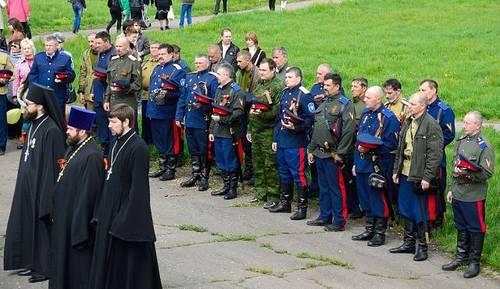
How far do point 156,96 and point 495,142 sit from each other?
5579mm

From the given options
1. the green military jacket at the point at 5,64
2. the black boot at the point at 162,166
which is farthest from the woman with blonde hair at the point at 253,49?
the green military jacket at the point at 5,64

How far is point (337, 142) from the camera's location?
13789 millimetres

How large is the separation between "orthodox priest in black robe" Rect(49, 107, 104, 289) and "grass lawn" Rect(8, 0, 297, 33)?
74.7 ft

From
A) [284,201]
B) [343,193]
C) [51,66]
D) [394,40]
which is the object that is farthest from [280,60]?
[394,40]

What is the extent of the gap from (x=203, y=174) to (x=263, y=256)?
3891 millimetres

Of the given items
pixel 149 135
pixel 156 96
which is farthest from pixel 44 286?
pixel 149 135

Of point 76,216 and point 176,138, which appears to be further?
point 176,138

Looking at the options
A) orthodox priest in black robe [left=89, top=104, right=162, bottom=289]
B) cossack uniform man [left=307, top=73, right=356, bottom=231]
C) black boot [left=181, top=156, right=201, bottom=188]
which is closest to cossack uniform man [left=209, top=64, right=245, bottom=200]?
black boot [left=181, top=156, right=201, bottom=188]

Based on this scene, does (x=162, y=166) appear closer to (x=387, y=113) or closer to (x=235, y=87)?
(x=235, y=87)

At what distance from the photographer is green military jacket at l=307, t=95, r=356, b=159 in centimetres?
1370

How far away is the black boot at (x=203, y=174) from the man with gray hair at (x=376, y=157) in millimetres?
3339

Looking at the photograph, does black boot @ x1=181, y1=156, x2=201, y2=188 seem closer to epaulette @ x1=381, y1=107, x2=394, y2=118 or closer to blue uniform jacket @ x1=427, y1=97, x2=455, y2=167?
epaulette @ x1=381, y1=107, x2=394, y2=118

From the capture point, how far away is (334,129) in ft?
45.2

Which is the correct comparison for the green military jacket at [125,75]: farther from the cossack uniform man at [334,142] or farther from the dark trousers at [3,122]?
the cossack uniform man at [334,142]
